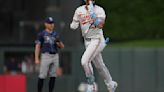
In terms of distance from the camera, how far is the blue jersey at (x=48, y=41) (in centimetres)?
1135

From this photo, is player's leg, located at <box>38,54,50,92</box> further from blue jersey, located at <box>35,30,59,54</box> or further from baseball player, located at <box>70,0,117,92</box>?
baseball player, located at <box>70,0,117,92</box>

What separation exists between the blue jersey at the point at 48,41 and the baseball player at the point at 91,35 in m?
0.93

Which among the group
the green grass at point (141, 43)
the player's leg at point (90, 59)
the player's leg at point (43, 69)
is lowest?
the green grass at point (141, 43)

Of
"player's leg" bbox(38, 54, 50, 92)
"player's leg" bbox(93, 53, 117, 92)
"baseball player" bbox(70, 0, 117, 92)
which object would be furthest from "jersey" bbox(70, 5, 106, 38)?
"player's leg" bbox(38, 54, 50, 92)

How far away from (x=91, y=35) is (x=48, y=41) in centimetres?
113

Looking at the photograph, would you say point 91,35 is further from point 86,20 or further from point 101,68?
point 101,68

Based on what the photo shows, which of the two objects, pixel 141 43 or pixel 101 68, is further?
pixel 141 43

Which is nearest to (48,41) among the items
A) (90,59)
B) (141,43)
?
(90,59)

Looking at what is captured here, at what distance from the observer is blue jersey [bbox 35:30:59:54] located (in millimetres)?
11352

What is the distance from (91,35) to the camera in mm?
10555

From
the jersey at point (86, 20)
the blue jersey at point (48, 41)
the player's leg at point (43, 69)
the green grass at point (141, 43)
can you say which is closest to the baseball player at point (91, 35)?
the jersey at point (86, 20)

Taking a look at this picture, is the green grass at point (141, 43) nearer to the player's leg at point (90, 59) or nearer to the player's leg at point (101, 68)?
the player's leg at point (101, 68)

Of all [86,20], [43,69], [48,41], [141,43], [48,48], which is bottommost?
[141,43]

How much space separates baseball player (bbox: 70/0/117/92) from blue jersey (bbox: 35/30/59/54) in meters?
0.93
